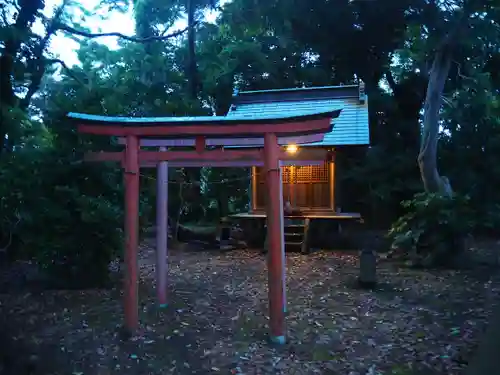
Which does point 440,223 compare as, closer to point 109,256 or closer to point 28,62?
point 109,256

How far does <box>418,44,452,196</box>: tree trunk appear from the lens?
401 inches

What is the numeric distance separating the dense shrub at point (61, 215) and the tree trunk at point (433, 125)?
22.9ft

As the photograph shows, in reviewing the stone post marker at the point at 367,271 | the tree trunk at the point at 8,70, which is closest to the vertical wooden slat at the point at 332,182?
the stone post marker at the point at 367,271

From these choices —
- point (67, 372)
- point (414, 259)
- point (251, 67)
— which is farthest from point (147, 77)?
point (67, 372)

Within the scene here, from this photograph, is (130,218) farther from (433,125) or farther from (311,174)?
(311,174)

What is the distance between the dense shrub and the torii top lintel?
2.35 metres

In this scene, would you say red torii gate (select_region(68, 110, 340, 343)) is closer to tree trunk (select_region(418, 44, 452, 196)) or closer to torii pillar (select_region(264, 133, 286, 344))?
torii pillar (select_region(264, 133, 286, 344))

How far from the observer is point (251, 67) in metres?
18.1

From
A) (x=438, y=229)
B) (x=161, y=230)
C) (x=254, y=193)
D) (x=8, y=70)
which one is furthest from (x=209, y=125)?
(x=254, y=193)

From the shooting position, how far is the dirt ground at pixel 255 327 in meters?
4.66

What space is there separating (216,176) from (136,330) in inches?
443

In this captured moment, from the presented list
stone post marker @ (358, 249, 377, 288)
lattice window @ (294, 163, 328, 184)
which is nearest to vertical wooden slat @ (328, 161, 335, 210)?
lattice window @ (294, 163, 328, 184)

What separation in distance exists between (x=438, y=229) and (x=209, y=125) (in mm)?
6740

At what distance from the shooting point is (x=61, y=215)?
7.29m
